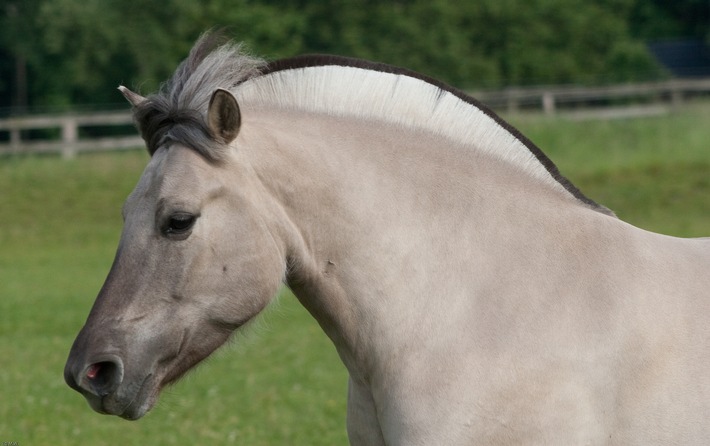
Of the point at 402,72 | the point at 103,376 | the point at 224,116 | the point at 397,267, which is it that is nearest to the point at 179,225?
the point at 224,116

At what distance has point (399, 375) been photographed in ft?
10.9

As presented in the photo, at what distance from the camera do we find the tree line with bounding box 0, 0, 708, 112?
3547cm

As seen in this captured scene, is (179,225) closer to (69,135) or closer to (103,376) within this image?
(103,376)

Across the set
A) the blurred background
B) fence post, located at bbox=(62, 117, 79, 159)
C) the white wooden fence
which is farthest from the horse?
fence post, located at bbox=(62, 117, 79, 159)

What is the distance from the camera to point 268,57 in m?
4.01

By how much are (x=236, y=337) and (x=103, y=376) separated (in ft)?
1.61

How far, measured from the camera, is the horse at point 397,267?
3.23m

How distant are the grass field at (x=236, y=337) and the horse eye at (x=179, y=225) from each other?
49cm

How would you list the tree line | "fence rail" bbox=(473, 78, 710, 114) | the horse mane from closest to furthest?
1. the horse mane
2. "fence rail" bbox=(473, 78, 710, 114)
3. the tree line

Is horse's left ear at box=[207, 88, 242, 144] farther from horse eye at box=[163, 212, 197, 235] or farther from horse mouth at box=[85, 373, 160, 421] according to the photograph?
horse mouth at box=[85, 373, 160, 421]

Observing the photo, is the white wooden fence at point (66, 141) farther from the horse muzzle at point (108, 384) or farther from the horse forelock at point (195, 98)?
the horse muzzle at point (108, 384)

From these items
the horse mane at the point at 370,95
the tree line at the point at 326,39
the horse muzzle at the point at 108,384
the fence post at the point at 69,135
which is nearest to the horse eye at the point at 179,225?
the horse muzzle at the point at 108,384

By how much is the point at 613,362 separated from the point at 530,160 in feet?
2.68

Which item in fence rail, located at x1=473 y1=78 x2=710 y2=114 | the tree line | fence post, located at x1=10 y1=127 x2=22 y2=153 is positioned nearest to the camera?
fence post, located at x1=10 y1=127 x2=22 y2=153
